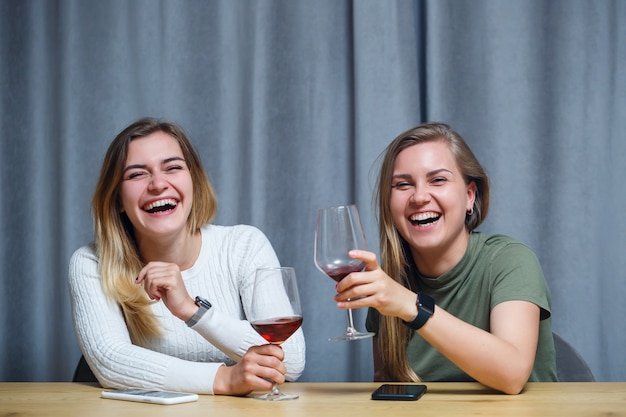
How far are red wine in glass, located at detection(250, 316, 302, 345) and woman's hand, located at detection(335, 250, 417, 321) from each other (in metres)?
0.09

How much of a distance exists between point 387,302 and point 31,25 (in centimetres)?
206

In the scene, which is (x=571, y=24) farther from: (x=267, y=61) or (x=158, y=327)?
(x=158, y=327)

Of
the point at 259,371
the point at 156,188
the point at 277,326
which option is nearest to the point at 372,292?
the point at 277,326

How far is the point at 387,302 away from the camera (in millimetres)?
1351

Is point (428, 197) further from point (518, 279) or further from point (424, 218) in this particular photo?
point (518, 279)

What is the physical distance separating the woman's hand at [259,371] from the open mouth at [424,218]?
511 mm

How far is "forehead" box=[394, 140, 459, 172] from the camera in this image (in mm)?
1778

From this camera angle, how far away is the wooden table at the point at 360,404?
1.25 m

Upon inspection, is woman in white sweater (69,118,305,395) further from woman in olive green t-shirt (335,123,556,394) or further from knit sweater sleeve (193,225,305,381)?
woman in olive green t-shirt (335,123,556,394)

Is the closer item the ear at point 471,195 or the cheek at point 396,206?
the cheek at point 396,206

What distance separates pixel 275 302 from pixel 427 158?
0.70m

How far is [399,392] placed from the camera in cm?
138

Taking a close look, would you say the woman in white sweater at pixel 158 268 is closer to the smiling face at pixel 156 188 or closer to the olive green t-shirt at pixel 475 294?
the smiling face at pixel 156 188

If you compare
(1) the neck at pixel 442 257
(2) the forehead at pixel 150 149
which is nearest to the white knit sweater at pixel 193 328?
(2) the forehead at pixel 150 149
